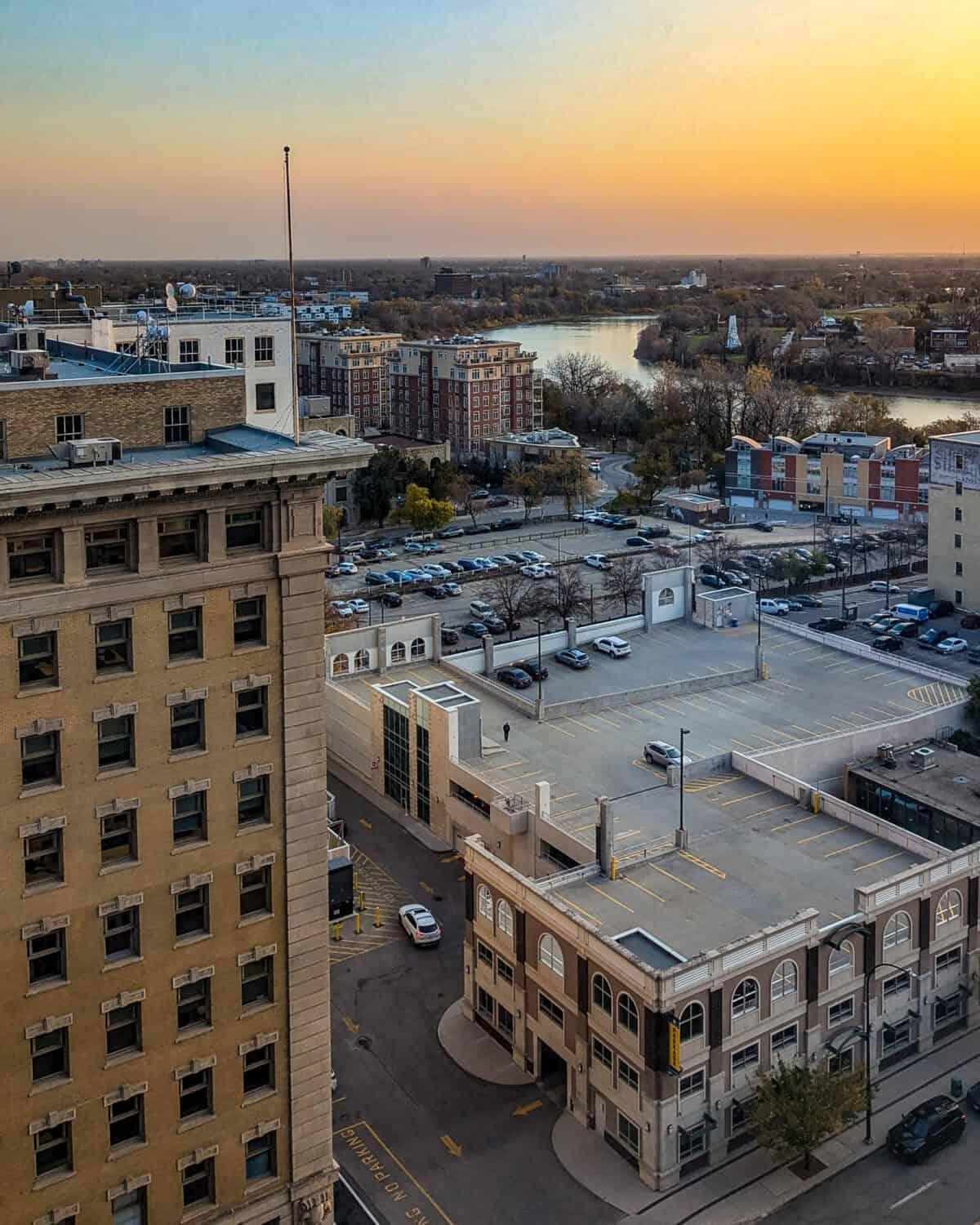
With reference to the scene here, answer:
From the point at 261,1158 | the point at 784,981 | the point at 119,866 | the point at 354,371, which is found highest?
the point at 354,371

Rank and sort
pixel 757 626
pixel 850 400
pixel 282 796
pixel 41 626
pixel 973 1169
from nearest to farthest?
pixel 41 626
pixel 282 796
pixel 973 1169
pixel 757 626
pixel 850 400

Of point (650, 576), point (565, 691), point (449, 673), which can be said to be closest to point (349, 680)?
point (449, 673)

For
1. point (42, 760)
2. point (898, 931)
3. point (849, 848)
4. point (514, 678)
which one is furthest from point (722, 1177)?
point (514, 678)

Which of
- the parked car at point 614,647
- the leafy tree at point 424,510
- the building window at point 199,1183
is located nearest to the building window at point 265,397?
the building window at point 199,1183

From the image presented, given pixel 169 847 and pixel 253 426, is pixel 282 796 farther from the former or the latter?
pixel 253 426

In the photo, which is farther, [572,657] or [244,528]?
[572,657]

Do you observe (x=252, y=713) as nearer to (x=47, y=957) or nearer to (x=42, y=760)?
(x=42, y=760)
